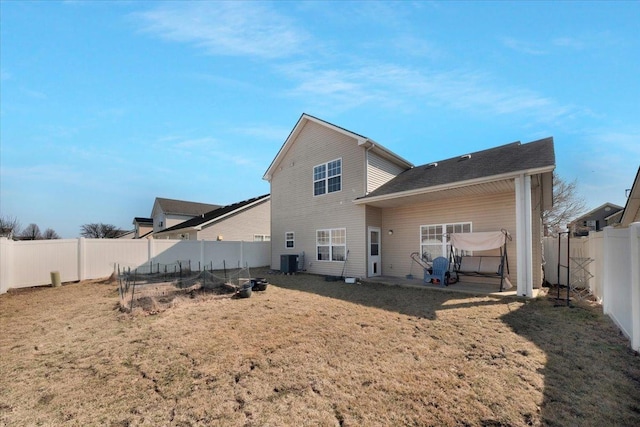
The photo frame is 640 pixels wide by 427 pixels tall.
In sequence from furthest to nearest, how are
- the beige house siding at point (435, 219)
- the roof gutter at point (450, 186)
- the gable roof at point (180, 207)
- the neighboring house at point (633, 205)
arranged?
the gable roof at point (180, 207), the neighboring house at point (633, 205), the beige house siding at point (435, 219), the roof gutter at point (450, 186)

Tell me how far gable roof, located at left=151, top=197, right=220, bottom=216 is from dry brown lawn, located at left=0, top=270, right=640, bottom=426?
2306 cm

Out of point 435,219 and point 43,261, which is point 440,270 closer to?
point 435,219

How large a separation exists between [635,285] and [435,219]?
273 inches

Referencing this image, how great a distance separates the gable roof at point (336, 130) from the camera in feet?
38.7

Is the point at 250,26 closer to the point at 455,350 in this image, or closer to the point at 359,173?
the point at 359,173

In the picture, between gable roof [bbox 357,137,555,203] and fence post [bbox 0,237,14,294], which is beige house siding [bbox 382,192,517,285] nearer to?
gable roof [bbox 357,137,555,203]

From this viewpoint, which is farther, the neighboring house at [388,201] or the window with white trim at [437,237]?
the window with white trim at [437,237]

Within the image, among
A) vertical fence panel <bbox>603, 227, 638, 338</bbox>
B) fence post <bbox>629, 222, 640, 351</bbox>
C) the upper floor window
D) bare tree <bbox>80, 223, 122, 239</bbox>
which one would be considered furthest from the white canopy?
bare tree <bbox>80, 223, 122, 239</bbox>

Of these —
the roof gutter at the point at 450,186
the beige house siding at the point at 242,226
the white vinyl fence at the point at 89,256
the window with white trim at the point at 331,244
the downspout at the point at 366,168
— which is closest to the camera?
the roof gutter at the point at 450,186

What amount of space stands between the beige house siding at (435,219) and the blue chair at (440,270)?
1527 mm

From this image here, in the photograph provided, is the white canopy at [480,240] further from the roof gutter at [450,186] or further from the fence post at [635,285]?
the fence post at [635,285]

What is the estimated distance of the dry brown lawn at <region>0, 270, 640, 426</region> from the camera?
2766 mm

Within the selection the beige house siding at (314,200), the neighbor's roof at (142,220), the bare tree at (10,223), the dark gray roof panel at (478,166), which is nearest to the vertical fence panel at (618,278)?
the dark gray roof panel at (478,166)

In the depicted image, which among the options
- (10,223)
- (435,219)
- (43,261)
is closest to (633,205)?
(435,219)
